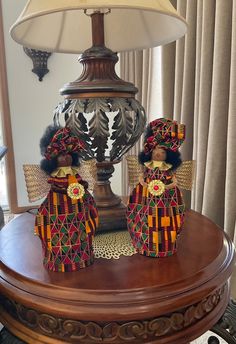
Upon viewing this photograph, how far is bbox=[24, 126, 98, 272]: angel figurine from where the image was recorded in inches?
Answer: 21.3

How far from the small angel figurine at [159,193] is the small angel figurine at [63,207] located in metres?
0.10

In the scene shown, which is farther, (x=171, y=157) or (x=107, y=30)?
(x=107, y=30)

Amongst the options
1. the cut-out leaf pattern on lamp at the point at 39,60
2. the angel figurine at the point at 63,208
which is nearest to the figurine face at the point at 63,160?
the angel figurine at the point at 63,208

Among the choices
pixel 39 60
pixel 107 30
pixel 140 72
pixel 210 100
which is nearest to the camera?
pixel 107 30

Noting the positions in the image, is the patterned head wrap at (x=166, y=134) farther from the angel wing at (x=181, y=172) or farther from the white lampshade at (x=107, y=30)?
the white lampshade at (x=107, y=30)

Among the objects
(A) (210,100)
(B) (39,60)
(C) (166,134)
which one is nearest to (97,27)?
(C) (166,134)

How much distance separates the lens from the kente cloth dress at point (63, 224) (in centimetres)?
54

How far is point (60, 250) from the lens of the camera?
1.80 ft

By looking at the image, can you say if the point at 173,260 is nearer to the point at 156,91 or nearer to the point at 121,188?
the point at 156,91

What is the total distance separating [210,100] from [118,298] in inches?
31.3

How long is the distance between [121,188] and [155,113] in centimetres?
63

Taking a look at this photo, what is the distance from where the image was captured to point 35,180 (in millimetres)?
576

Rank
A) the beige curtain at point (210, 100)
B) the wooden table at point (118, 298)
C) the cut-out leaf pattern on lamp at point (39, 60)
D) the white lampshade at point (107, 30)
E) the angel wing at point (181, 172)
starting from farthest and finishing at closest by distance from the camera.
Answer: the cut-out leaf pattern on lamp at point (39, 60) → the beige curtain at point (210, 100) → the white lampshade at point (107, 30) → the angel wing at point (181, 172) → the wooden table at point (118, 298)

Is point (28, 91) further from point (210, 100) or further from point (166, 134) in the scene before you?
point (166, 134)
